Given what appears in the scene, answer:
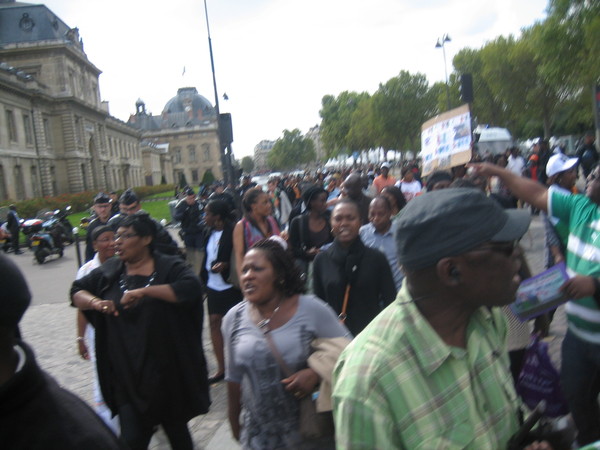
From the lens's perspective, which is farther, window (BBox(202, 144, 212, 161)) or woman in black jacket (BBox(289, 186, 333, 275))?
window (BBox(202, 144, 212, 161))

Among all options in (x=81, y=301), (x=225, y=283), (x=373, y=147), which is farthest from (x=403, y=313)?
(x=373, y=147)

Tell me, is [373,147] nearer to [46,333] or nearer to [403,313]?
[46,333]

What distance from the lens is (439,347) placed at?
155 cm

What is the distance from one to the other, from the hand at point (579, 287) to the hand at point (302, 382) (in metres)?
1.16

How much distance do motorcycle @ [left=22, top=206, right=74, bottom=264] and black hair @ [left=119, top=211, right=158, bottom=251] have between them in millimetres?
15254

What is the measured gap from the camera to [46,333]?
350 inches

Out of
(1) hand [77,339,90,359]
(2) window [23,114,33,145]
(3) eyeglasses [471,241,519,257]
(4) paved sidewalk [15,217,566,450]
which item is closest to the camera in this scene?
(3) eyeglasses [471,241,519,257]

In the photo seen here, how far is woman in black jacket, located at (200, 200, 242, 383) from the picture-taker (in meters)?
5.73

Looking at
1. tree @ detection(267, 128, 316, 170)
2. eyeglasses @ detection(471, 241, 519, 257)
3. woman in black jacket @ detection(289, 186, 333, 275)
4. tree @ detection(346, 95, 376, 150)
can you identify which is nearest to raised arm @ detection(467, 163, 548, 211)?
eyeglasses @ detection(471, 241, 519, 257)

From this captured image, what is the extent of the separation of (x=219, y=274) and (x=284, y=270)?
8.76ft

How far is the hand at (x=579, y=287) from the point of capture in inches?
106

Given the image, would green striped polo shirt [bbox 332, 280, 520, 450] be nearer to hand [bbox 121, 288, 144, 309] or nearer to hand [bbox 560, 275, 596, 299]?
hand [bbox 560, 275, 596, 299]

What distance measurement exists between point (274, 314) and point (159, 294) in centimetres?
92

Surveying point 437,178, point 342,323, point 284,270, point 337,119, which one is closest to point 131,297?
point 284,270
